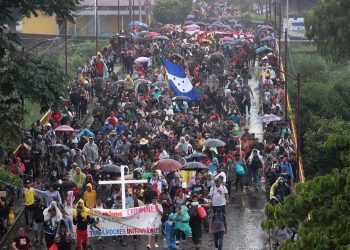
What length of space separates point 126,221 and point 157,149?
5.94 metres

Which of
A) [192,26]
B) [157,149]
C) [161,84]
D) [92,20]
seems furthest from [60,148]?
[92,20]

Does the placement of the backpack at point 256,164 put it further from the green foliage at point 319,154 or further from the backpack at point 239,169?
the green foliage at point 319,154

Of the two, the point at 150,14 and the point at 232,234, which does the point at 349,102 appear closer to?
the point at 232,234

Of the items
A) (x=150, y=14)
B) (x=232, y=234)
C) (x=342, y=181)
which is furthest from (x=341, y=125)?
(x=150, y=14)

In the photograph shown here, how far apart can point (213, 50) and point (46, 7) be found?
81.8ft

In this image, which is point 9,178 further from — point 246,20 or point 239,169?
point 246,20

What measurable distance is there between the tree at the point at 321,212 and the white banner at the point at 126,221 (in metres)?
9.17

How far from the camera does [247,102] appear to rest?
40344mm

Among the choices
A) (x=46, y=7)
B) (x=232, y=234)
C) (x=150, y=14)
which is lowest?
(x=232, y=234)

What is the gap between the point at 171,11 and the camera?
280ft

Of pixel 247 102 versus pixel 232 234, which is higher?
pixel 247 102

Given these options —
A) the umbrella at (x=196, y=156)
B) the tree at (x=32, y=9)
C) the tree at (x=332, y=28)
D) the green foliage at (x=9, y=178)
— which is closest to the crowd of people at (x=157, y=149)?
the umbrella at (x=196, y=156)

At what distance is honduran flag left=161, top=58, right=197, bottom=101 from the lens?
40188 millimetres

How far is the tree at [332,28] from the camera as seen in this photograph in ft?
154
